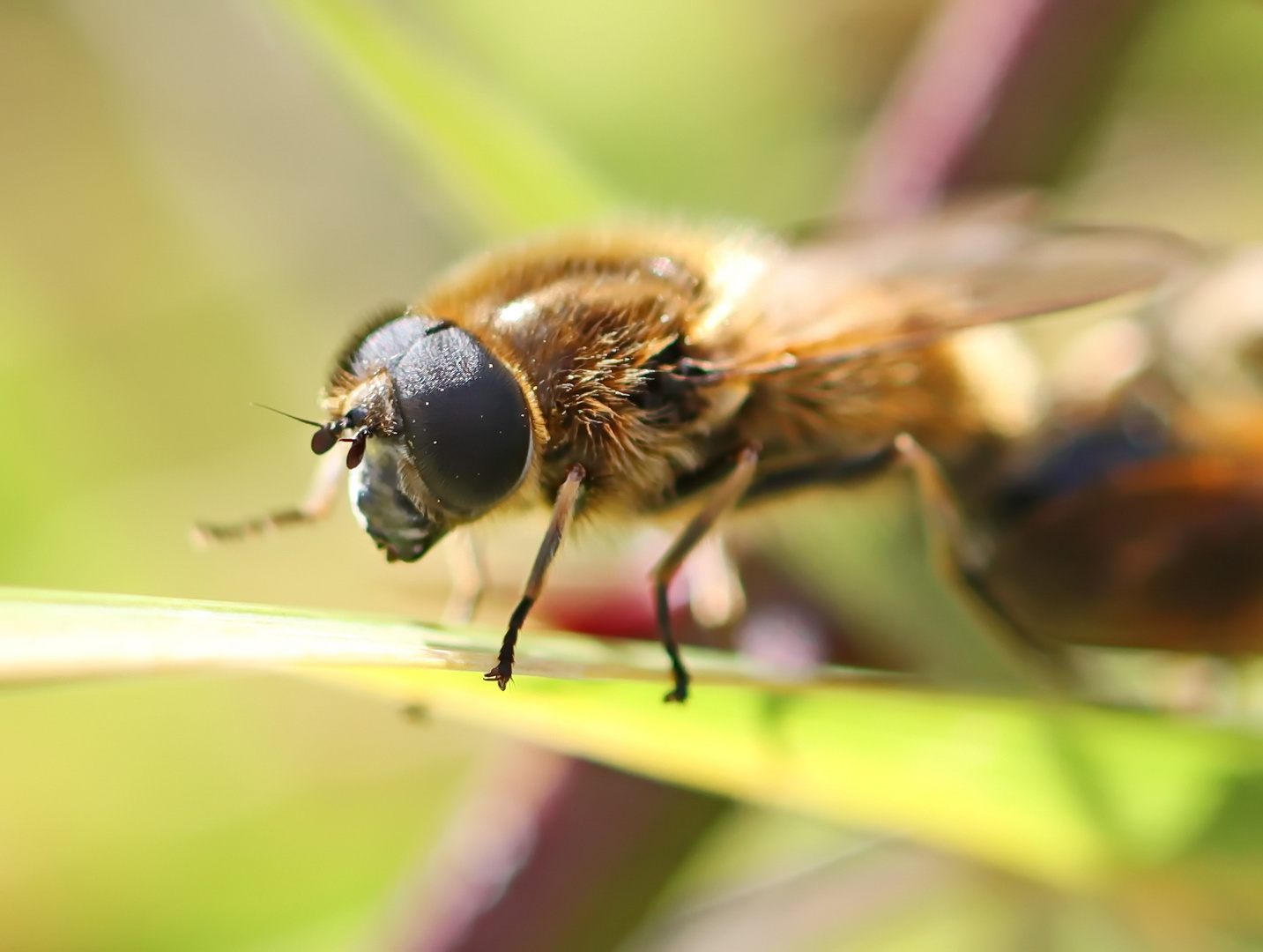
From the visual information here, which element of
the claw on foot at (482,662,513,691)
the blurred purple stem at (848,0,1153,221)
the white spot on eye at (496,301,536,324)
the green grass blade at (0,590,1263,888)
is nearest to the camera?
the claw on foot at (482,662,513,691)

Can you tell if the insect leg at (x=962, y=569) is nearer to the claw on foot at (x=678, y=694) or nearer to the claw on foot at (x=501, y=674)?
the claw on foot at (x=678, y=694)

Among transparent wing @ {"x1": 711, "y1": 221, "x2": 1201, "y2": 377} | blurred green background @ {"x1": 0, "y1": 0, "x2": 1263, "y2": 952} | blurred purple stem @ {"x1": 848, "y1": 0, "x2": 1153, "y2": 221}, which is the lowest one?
blurred green background @ {"x1": 0, "y1": 0, "x2": 1263, "y2": 952}

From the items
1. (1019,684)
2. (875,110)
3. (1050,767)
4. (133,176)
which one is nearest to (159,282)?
(133,176)

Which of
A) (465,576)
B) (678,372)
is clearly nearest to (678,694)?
(678,372)

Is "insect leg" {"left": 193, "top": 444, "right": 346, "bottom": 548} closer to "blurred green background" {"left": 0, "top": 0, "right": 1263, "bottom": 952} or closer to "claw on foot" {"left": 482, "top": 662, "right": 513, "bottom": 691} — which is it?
"blurred green background" {"left": 0, "top": 0, "right": 1263, "bottom": 952}

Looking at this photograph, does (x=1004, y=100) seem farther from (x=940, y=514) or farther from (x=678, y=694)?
(x=678, y=694)

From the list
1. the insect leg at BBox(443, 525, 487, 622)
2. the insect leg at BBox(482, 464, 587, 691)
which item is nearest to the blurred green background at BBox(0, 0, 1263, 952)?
the insect leg at BBox(443, 525, 487, 622)
